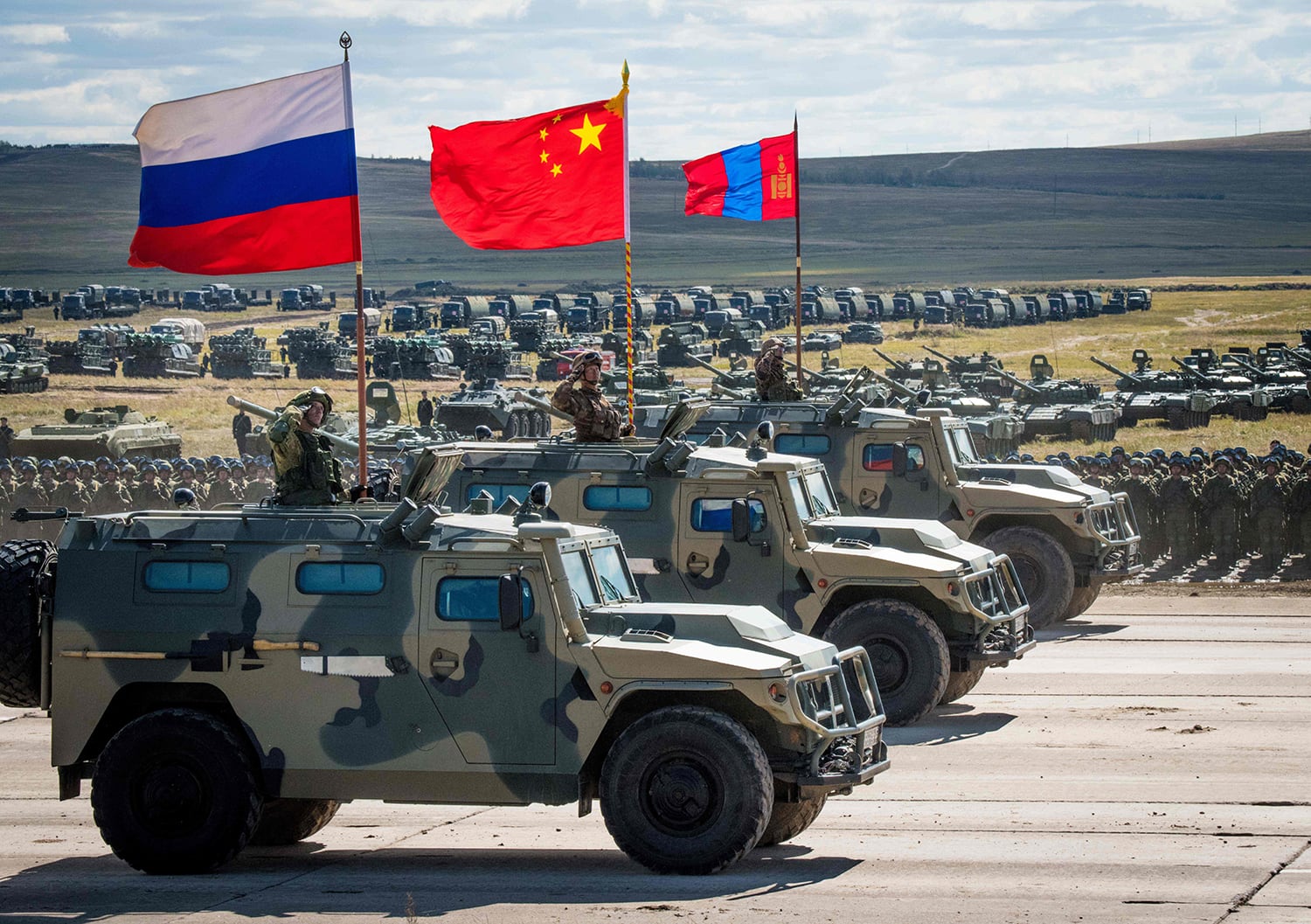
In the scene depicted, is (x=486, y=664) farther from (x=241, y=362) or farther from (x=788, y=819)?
(x=241, y=362)

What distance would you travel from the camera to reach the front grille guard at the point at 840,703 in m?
9.17

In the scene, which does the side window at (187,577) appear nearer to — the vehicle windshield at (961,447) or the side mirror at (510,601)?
the side mirror at (510,601)

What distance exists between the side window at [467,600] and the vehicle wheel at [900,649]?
15.4 ft

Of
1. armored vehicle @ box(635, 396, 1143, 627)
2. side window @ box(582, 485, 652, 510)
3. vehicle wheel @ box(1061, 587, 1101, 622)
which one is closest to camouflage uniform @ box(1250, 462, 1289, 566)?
vehicle wheel @ box(1061, 587, 1101, 622)

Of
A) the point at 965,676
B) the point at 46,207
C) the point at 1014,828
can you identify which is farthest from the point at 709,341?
the point at 46,207

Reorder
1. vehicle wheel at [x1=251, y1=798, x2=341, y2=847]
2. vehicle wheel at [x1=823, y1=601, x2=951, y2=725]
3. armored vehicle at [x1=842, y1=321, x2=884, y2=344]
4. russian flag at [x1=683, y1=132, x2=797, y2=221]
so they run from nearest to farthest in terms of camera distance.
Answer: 1. vehicle wheel at [x1=251, y1=798, x2=341, y2=847]
2. vehicle wheel at [x1=823, y1=601, x2=951, y2=725]
3. russian flag at [x1=683, y1=132, x2=797, y2=221]
4. armored vehicle at [x1=842, y1=321, x2=884, y2=344]

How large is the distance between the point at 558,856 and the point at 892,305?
80.5 metres

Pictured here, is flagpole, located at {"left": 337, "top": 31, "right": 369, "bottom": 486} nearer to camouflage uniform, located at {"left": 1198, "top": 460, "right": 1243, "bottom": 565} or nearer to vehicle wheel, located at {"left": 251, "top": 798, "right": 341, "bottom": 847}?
vehicle wheel, located at {"left": 251, "top": 798, "right": 341, "bottom": 847}

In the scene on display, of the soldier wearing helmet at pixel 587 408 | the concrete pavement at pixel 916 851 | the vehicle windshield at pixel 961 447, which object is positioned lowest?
the concrete pavement at pixel 916 851

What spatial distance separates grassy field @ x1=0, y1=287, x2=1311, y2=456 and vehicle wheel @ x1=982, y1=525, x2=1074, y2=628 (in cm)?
1794

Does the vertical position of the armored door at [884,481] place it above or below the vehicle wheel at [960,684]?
above

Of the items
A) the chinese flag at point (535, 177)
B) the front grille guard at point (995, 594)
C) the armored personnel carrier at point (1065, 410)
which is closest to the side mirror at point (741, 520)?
the front grille guard at point (995, 594)

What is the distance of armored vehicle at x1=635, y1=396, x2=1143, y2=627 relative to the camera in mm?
18188

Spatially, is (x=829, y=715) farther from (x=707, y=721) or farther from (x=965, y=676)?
(x=965, y=676)
